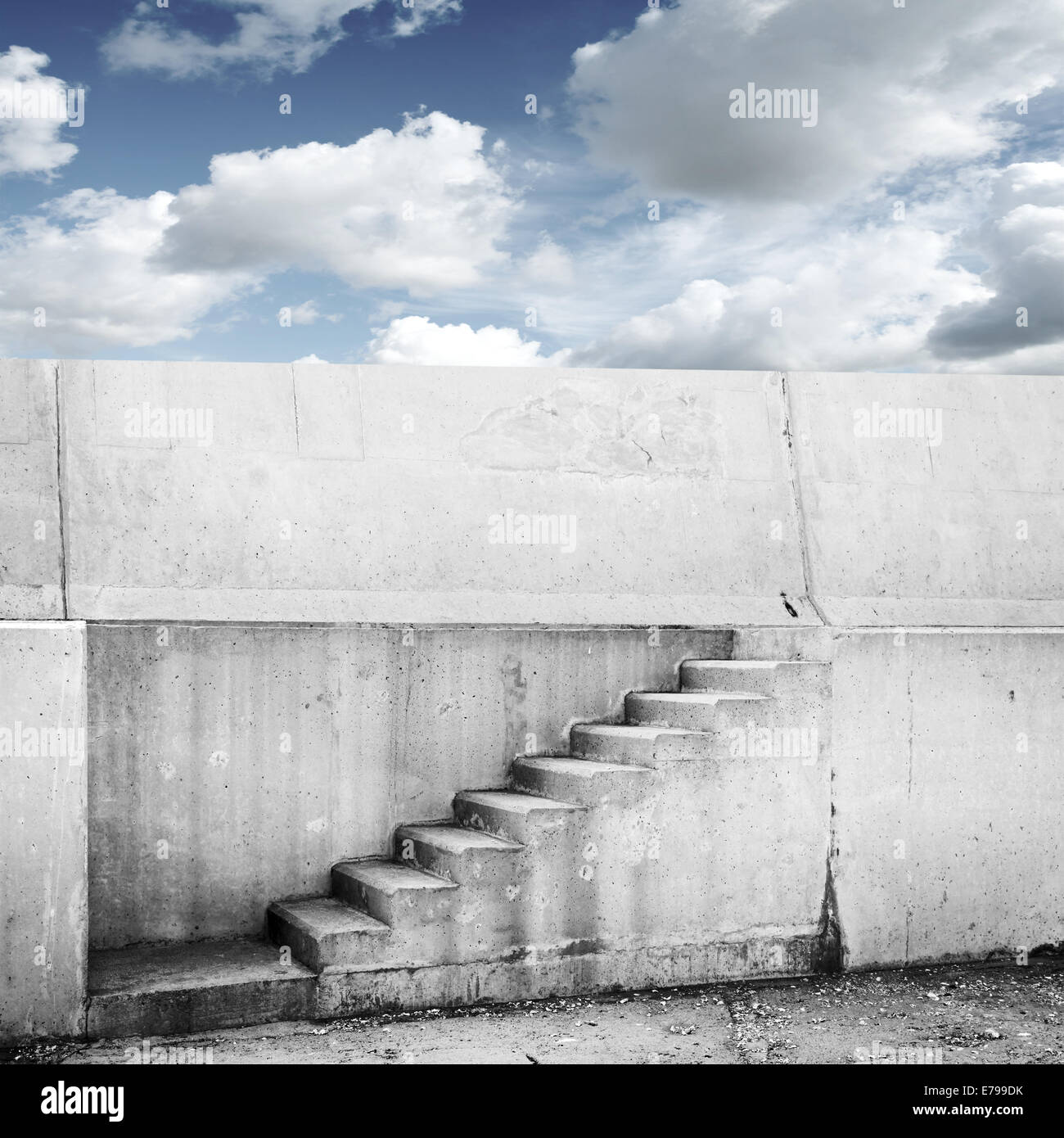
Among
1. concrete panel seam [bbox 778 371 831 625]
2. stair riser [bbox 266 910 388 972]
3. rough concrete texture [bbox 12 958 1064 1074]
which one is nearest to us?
rough concrete texture [bbox 12 958 1064 1074]

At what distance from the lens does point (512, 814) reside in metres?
5.30

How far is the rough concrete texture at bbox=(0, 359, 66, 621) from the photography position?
18.2 feet

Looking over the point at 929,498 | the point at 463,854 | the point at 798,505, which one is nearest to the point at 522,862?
the point at 463,854

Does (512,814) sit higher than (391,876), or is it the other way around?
(512,814)

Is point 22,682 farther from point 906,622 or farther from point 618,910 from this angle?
point 906,622

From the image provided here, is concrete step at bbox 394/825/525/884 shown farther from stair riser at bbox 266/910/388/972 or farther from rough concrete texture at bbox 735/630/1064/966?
rough concrete texture at bbox 735/630/1064/966

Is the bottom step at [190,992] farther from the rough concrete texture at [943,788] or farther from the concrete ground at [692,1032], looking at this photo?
the rough concrete texture at [943,788]

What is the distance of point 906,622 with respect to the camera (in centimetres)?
676

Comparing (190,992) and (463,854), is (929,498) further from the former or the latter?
(190,992)

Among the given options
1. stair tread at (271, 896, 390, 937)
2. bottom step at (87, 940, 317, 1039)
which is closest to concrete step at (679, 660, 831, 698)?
A: stair tread at (271, 896, 390, 937)

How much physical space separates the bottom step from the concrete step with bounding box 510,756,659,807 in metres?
1.42

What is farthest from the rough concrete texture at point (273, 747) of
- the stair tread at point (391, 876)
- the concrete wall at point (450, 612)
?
the stair tread at point (391, 876)

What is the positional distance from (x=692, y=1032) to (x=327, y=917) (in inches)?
67.5
